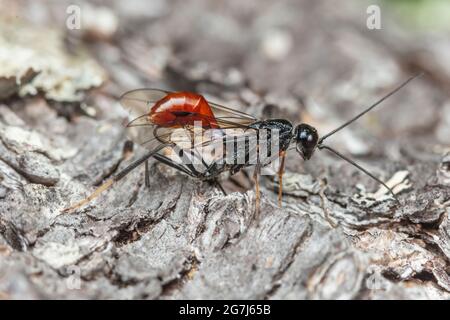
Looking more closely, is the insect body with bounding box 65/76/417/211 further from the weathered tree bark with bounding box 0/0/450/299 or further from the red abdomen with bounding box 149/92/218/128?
the weathered tree bark with bounding box 0/0/450/299

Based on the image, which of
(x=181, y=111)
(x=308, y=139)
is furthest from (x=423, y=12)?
(x=181, y=111)

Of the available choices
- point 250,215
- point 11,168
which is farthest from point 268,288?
point 11,168

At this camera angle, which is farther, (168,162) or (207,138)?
(207,138)

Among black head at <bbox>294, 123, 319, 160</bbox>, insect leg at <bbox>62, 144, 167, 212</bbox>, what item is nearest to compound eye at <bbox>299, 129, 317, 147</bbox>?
black head at <bbox>294, 123, 319, 160</bbox>

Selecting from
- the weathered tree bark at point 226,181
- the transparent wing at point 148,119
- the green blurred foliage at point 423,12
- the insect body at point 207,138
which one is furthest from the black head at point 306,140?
the green blurred foliage at point 423,12

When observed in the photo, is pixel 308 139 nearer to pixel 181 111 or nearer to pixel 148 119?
pixel 181 111

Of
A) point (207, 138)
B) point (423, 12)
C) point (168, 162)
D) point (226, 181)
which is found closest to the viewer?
point (168, 162)

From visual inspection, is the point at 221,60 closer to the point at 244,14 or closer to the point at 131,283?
the point at 244,14

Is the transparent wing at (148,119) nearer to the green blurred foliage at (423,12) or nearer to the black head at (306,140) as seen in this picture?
the black head at (306,140)
